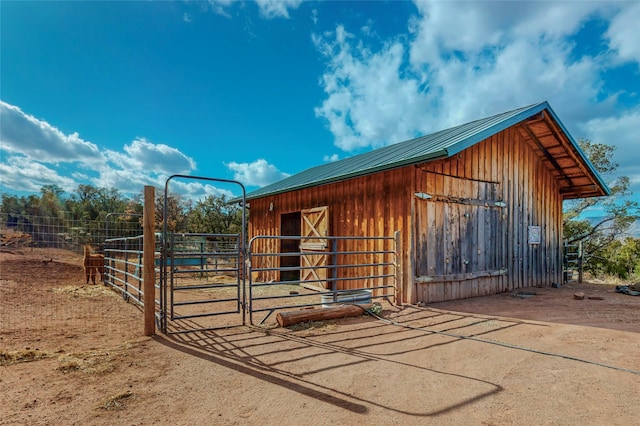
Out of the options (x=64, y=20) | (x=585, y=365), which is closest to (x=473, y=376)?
(x=585, y=365)

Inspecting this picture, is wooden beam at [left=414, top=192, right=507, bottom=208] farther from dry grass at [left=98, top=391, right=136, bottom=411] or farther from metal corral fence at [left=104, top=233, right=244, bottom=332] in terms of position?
dry grass at [left=98, top=391, right=136, bottom=411]

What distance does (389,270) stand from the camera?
7145 millimetres

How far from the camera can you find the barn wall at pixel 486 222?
6.73 meters

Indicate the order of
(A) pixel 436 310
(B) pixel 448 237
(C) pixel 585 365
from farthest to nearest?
(B) pixel 448 237
(A) pixel 436 310
(C) pixel 585 365

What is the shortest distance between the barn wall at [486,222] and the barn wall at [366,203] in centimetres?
27

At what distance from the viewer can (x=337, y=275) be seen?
27.6 feet

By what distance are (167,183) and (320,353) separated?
10.4 ft

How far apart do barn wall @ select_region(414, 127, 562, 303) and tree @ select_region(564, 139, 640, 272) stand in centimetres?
739

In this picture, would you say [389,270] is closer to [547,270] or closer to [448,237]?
[448,237]

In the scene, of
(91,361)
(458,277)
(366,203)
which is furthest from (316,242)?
(91,361)

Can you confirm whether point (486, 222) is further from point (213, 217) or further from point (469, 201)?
point (213, 217)

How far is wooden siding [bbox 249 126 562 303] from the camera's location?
21.7 feet

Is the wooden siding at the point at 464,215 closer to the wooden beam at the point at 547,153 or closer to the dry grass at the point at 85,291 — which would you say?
the wooden beam at the point at 547,153

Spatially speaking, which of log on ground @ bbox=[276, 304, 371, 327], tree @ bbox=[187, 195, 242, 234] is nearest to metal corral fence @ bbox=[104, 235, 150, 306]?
log on ground @ bbox=[276, 304, 371, 327]
